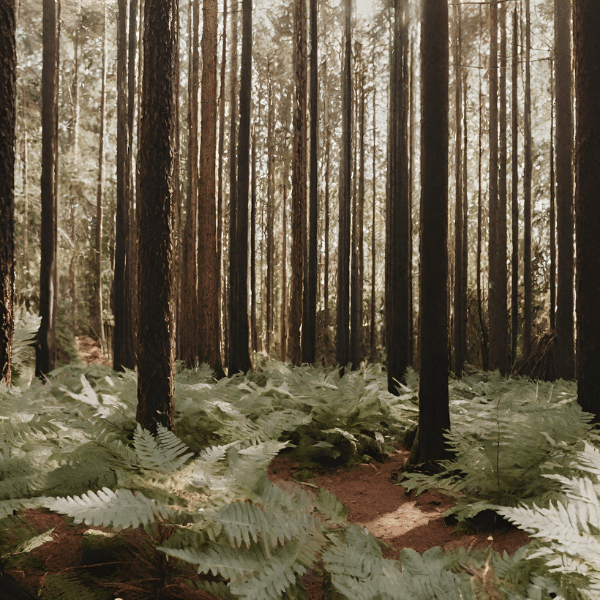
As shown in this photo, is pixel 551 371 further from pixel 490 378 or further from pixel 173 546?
pixel 173 546

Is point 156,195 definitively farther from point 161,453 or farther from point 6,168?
point 161,453

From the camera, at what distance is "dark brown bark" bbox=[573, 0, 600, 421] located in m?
4.13

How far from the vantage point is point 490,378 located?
1018 cm

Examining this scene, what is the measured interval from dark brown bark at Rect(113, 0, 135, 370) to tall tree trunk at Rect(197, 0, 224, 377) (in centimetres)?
153

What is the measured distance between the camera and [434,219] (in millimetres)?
4578

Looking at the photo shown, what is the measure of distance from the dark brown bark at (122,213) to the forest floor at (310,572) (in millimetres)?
6034

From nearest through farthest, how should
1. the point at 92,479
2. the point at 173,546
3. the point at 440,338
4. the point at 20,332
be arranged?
the point at 173,546 → the point at 92,479 → the point at 20,332 → the point at 440,338

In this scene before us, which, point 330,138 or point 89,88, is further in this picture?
point 89,88

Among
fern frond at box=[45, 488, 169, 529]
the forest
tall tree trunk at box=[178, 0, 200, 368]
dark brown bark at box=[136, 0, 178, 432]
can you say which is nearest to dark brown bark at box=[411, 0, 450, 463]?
the forest

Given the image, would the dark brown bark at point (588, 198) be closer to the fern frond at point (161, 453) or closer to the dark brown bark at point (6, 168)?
the fern frond at point (161, 453)

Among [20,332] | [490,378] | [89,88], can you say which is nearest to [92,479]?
[20,332]

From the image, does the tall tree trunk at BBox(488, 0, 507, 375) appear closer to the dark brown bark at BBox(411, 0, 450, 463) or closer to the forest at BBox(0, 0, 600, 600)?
the forest at BBox(0, 0, 600, 600)

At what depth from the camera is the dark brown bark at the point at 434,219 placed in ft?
14.9

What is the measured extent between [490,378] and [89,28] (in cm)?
2104
